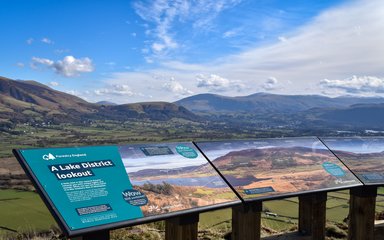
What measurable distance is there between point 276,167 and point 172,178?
66.5 inches

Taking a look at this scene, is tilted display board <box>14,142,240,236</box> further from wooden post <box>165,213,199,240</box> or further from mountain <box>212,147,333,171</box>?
mountain <box>212,147,333,171</box>

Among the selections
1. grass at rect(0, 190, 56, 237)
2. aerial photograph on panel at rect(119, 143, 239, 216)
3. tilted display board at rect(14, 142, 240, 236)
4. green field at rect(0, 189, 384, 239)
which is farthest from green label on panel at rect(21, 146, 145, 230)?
grass at rect(0, 190, 56, 237)

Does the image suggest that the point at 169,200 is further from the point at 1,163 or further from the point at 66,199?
the point at 1,163

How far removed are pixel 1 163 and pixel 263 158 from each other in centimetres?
7214

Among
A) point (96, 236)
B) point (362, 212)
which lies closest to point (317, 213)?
point (362, 212)

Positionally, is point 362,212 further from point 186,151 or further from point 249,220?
point 186,151

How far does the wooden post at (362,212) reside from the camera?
5289mm

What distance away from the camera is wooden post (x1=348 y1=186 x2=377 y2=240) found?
5.29 meters

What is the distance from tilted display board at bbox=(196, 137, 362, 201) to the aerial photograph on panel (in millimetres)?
251

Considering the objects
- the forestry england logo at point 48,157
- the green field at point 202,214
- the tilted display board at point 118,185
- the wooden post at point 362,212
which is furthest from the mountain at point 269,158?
the green field at point 202,214

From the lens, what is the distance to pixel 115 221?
3180mm

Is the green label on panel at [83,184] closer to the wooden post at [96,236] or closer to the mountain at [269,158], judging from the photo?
the wooden post at [96,236]

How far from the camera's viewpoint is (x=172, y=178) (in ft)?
13.0

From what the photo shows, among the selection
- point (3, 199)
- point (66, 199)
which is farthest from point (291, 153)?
point (3, 199)
